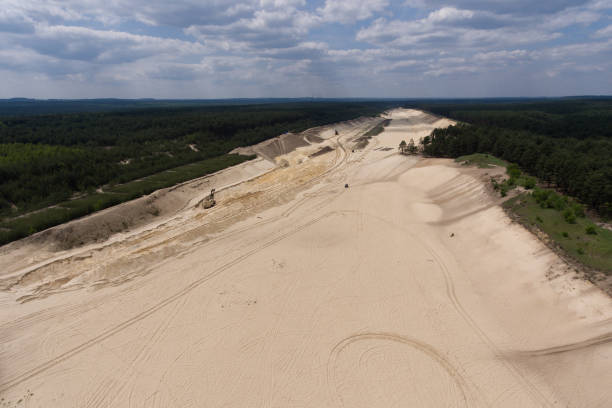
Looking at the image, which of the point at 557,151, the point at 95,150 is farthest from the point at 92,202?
the point at 557,151

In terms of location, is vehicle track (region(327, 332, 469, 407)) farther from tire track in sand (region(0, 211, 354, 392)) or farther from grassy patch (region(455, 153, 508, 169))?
grassy patch (region(455, 153, 508, 169))

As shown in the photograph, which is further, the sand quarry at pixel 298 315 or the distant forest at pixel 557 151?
the distant forest at pixel 557 151

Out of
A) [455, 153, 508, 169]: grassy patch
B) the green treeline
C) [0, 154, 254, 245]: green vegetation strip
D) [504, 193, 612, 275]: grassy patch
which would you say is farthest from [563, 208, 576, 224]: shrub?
the green treeline


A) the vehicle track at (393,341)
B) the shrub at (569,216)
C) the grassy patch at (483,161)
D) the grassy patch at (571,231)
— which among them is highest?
the grassy patch at (483,161)

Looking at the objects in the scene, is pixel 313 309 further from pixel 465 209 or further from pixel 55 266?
pixel 465 209

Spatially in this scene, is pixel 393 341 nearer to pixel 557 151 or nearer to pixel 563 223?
pixel 563 223

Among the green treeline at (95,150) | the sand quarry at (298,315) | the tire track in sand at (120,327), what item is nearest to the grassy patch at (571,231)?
the sand quarry at (298,315)

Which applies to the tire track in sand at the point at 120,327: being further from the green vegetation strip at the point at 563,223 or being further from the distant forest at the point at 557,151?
the distant forest at the point at 557,151
